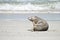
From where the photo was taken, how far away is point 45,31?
301 centimetres

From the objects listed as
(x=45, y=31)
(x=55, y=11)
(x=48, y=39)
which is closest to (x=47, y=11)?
(x=55, y=11)

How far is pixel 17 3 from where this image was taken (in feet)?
22.3

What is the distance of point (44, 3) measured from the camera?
6.68 meters

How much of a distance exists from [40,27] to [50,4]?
12.3ft

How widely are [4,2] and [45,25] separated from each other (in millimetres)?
3849

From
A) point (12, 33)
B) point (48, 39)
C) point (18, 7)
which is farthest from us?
point (18, 7)

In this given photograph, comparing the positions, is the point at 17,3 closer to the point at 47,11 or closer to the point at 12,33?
the point at 47,11

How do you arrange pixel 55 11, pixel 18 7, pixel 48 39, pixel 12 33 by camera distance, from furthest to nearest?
1. pixel 18 7
2. pixel 55 11
3. pixel 12 33
4. pixel 48 39

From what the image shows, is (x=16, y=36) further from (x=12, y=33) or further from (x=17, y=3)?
(x=17, y=3)

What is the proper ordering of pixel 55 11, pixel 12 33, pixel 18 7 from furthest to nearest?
pixel 18 7
pixel 55 11
pixel 12 33

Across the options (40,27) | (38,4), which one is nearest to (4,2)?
(38,4)

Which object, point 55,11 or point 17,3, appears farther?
point 17,3

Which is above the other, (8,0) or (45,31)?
(8,0)

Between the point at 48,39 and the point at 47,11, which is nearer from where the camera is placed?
the point at 48,39
